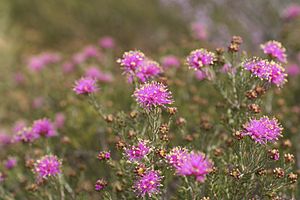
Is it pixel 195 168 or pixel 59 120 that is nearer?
pixel 195 168

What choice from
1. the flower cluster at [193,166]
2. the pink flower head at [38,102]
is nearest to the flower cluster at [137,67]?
the flower cluster at [193,166]

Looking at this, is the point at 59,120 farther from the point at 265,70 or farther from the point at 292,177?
the point at 292,177

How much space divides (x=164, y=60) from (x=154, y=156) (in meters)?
2.66

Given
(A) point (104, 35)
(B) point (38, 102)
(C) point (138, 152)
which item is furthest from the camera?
(A) point (104, 35)

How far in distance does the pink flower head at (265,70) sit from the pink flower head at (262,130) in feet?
1.31

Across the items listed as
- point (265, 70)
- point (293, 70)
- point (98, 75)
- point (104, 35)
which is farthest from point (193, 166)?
point (104, 35)

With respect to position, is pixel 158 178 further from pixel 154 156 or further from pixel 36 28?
pixel 36 28

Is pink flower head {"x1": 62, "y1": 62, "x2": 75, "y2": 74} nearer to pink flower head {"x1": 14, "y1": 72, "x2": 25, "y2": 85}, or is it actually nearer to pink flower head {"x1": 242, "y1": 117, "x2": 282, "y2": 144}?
pink flower head {"x1": 14, "y1": 72, "x2": 25, "y2": 85}

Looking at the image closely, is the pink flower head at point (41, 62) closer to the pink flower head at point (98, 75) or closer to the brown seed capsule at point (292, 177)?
the pink flower head at point (98, 75)

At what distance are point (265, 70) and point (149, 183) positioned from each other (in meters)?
1.10

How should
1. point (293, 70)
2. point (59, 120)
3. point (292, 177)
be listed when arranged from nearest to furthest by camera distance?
point (292, 177) → point (59, 120) → point (293, 70)

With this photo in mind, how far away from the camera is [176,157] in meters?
2.43

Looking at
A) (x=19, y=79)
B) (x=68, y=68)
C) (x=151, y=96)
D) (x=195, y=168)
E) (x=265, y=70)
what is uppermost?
(x=19, y=79)

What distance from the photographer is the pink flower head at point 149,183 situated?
2.47 metres
